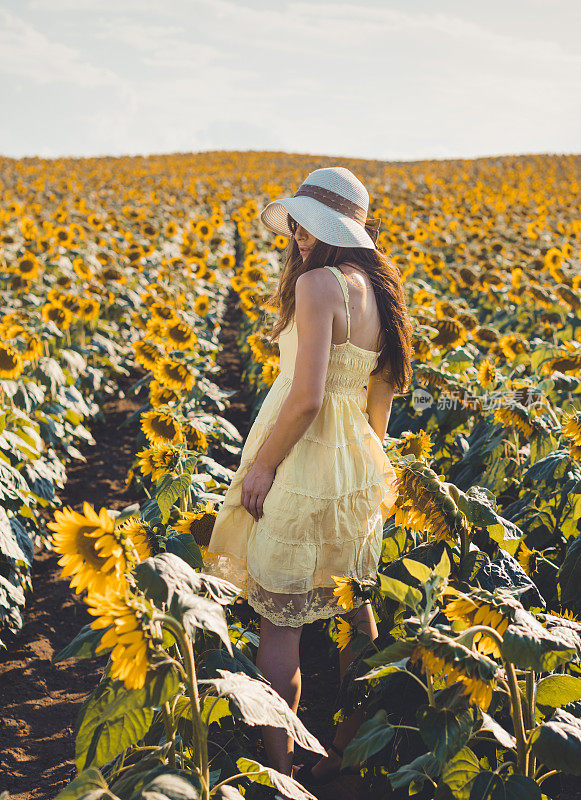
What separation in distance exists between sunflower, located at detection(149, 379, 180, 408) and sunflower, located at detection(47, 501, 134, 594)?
86.1 inches

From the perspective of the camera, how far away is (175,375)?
11.5 ft

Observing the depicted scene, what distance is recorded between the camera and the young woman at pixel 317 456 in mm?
2016

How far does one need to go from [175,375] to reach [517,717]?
2417 millimetres

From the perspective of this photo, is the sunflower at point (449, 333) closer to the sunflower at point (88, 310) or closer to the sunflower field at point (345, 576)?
the sunflower field at point (345, 576)

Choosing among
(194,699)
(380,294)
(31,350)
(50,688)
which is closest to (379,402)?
(380,294)

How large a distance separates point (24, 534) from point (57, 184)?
1982cm

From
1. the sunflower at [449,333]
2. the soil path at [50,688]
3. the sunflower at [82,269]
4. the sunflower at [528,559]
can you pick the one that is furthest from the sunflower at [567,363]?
the sunflower at [82,269]

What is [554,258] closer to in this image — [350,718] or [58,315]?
[58,315]

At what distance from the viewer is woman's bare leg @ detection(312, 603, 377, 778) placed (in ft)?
6.92

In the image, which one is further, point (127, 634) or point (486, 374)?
point (486, 374)

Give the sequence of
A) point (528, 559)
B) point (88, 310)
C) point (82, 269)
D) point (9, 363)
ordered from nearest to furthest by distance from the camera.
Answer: point (528, 559), point (9, 363), point (88, 310), point (82, 269)

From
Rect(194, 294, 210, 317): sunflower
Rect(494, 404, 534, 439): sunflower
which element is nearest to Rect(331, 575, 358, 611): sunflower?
Rect(494, 404, 534, 439): sunflower

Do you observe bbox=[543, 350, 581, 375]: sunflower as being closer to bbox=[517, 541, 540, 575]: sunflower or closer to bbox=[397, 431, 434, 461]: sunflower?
bbox=[517, 541, 540, 575]: sunflower

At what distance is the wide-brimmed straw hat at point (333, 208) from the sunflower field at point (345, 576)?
2.22 ft
